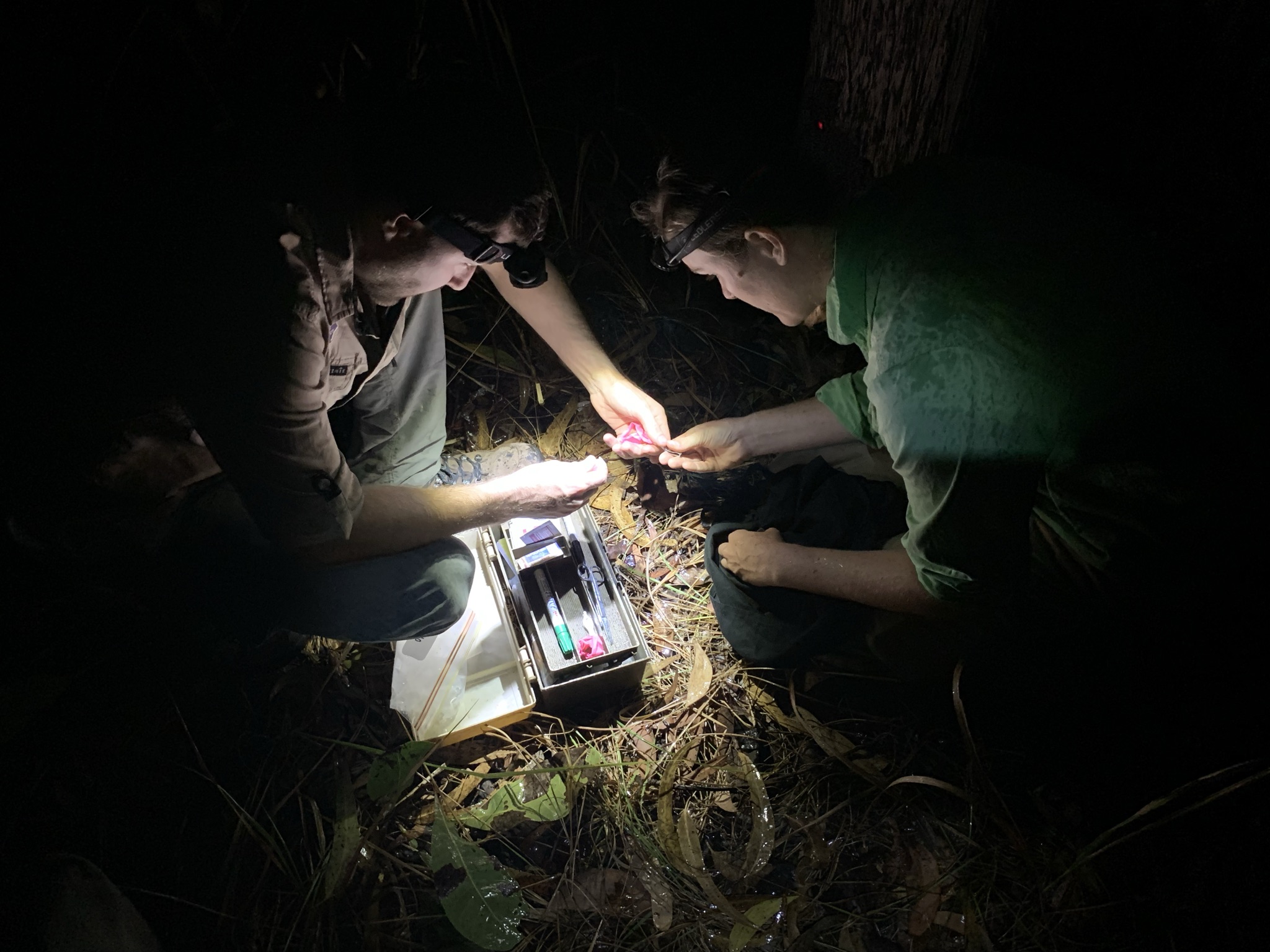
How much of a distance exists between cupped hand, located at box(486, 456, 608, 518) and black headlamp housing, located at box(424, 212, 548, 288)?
67 centimetres

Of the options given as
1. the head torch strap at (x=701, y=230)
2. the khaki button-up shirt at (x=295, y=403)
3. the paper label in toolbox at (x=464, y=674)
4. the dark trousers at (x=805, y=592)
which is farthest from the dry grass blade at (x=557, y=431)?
the khaki button-up shirt at (x=295, y=403)

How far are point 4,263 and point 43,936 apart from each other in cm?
184

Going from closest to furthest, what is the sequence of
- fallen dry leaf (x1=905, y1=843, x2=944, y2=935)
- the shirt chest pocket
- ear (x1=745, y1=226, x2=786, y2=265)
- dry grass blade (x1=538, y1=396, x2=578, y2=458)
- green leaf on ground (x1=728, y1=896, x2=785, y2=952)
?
the shirt chest pocket → ear (x1=745, y1=226, x2=786, y2=265) → green leaf on ground (x1=728, y1=896, x2=785, y2=952) → fallen dry leaf (x1=905, y1=843, x2=944, y2=935) → dry grass blade (x1=538, y1=396, x2=578, y2=458)

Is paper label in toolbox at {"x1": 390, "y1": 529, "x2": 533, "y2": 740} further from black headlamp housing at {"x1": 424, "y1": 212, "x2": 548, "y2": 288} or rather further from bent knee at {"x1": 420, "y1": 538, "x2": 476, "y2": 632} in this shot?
black headlamp housing at {"x1": 424, "y1": 212, "x2": 548, "y2": 288}

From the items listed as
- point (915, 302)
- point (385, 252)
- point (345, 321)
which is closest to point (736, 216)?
point (915, 302)

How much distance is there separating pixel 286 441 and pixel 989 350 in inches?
73.1

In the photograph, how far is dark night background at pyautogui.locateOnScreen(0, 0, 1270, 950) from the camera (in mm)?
1720

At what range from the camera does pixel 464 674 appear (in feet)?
8.86

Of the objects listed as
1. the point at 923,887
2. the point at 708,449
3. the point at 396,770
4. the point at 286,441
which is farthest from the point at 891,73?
the point at 396,770

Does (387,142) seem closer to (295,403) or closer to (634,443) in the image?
(295,403)

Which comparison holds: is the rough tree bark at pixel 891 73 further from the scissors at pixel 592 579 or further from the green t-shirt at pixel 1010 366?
the scissors at pixel 592 579

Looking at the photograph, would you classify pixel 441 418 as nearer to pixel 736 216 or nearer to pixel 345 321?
pixel 345 321

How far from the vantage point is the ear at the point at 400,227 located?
184cm

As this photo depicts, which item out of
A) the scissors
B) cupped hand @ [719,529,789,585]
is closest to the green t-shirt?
cupped hand @ [719,529,789,585]
